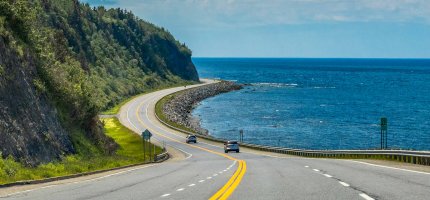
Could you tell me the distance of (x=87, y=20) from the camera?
170 m

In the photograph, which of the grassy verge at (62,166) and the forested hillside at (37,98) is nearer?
the grassy verge at (62,166)

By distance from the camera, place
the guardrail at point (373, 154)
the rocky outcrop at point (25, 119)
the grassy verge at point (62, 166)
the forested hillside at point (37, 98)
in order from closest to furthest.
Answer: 1. the grassy verge at point (62, 166)
2. the rocky outcrop at point (25, 119)
3. the forested hillside at point (37, 98)
4. the guardrail at point (373, 154)

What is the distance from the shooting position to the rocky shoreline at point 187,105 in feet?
375

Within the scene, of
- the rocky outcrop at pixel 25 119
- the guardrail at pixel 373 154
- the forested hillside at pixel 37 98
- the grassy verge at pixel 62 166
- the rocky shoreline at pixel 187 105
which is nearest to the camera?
the grassy verge at pixel 62 166

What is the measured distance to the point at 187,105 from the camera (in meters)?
144

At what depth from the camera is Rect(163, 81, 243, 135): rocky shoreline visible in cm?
11425

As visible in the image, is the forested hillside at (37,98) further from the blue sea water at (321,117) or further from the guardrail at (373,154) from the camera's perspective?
the blue sea water at (321,117)

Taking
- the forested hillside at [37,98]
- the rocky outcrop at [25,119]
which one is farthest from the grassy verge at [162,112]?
the rocky outcrop at [25,119]

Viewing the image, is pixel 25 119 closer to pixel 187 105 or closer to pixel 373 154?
pixel 373 154

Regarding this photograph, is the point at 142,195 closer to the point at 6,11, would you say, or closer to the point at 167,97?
the point at 6,11

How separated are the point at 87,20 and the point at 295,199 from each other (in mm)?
164320

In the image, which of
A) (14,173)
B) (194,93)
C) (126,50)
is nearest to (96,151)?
(14,173)

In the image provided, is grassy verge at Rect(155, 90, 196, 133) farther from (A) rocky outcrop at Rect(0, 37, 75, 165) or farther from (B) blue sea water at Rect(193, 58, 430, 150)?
(A) rocky outcrop at Rect(0, 37, 75, 165)

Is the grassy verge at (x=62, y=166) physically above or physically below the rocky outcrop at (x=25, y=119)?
below
